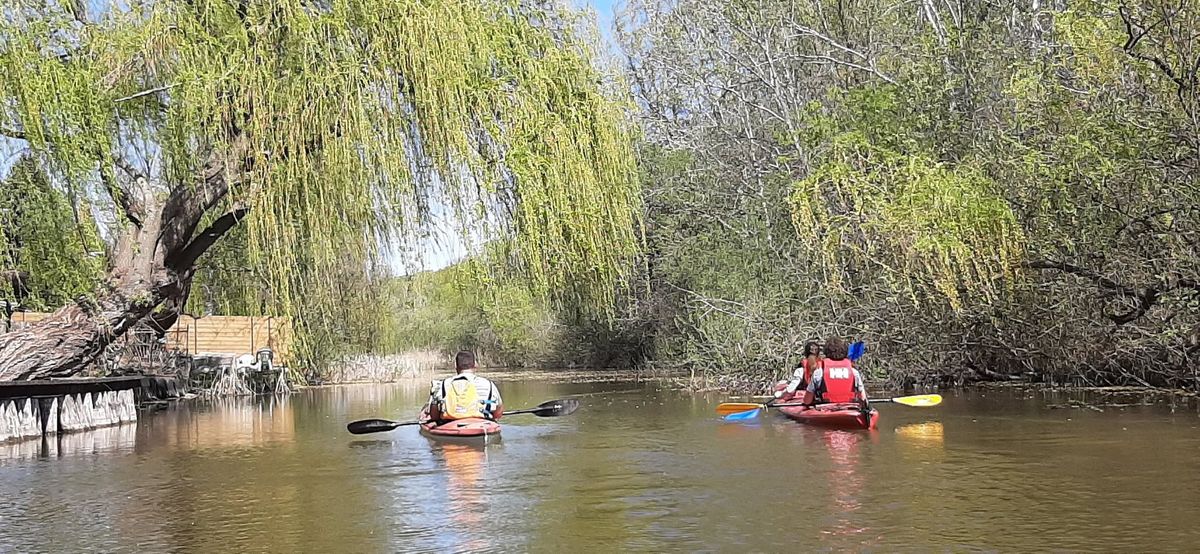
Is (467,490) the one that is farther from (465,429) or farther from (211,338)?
(211,338)

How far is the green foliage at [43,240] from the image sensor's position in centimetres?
1496

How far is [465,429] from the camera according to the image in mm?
14195

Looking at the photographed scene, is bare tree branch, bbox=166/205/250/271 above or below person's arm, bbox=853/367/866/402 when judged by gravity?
above

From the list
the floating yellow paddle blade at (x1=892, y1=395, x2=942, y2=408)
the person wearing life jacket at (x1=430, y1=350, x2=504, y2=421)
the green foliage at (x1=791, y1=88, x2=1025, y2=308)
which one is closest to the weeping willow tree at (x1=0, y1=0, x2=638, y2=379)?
the person wearing life jacket at (x1=430, y1=350, x2=504, y2=421)

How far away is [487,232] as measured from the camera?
14.6m

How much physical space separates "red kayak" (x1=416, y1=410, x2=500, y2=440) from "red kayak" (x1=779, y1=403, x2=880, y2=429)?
3.81m

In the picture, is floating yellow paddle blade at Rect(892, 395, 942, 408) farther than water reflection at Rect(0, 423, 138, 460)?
Yes

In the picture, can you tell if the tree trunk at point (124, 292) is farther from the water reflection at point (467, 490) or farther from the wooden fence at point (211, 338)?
the wooden fence at point (211, 338)

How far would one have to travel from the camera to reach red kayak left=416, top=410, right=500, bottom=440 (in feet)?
46.4

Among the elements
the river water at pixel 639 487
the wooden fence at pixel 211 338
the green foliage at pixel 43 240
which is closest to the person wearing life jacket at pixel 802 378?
the river water at pixel 639 487

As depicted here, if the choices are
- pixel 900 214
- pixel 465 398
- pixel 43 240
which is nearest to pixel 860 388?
pixel 900 214

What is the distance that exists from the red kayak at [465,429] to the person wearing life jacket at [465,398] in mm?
125

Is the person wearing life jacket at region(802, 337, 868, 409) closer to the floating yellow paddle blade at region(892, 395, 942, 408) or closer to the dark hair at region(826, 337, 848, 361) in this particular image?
the dark hair at region(826, 337, 848, 361)

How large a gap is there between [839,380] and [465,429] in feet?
15.0
